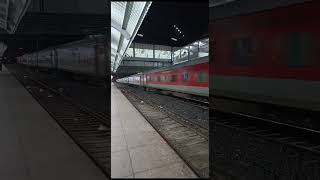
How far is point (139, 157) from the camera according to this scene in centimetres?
73

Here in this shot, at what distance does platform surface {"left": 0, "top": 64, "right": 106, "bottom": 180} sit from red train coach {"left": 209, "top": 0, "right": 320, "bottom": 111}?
2.10 m

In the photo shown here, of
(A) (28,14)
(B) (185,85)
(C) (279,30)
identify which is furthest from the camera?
(A) (28,14)

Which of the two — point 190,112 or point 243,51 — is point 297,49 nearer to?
point 243,51

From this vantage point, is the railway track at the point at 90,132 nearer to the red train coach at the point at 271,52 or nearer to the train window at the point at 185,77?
Answer: the red train coach at the point at 271,52

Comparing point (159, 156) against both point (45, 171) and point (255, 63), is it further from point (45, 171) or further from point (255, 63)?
point (255, 63)

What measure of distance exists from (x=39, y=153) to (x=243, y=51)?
456cm

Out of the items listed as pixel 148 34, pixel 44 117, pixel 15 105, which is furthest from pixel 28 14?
pixel 148 34

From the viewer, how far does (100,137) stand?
5.46 m

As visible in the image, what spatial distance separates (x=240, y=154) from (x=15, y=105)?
6753mm

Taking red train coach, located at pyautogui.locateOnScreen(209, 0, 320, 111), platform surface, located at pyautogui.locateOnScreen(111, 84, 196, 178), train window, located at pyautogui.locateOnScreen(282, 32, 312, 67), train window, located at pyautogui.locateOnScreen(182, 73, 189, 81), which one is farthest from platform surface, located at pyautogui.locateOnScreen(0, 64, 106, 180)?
train window, located at pyautogui.locateOnScreen(182, 73, 189, 81)

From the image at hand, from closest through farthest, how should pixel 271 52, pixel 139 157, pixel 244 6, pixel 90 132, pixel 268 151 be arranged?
pixel 139 157, pixel 268 151, pixel 90 132, pixel 271 52, pixel 244 6

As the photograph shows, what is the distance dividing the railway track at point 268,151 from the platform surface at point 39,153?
1529 mm

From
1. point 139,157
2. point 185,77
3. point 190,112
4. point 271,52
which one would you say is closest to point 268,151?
point 271,52

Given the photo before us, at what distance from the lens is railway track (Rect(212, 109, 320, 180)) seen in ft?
12.8
